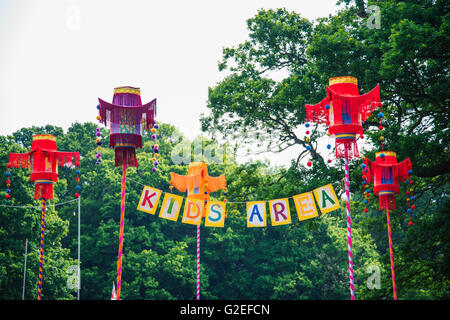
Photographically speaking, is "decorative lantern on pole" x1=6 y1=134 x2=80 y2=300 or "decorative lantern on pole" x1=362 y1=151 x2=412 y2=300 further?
"decorative lantern on pole" x1=362 y1=151 x2=412 y2=300

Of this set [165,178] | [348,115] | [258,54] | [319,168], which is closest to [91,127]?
[165,178]

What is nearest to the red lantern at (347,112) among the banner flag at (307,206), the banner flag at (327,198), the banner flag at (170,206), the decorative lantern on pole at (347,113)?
the decorative lantern on pole at (347,113)

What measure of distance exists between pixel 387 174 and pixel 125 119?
7.61 meters

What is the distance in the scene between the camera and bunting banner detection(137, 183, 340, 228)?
39.3 ft

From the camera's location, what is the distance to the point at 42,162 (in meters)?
12.3

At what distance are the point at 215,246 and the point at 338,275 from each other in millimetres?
7528

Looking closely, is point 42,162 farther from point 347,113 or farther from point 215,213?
point 347,113

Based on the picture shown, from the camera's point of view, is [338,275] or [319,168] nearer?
[319,168]

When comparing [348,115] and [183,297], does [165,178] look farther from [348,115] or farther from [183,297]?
[348,115]

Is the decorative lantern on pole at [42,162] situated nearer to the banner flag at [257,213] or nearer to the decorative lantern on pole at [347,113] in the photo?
the banner flag at [257,213]

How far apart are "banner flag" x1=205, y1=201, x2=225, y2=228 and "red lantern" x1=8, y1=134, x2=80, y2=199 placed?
3558 mm

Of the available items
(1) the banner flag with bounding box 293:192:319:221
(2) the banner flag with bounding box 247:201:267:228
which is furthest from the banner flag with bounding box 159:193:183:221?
(1) the banner flag with bounding box 293:192:319:221

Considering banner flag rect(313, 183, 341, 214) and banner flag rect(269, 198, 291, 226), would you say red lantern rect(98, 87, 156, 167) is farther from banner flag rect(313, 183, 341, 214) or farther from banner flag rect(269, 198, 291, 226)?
banner flag rect(313, 183, 341, 214)
